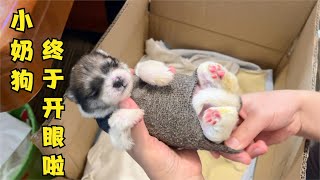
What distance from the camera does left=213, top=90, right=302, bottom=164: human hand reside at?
2.04 feet

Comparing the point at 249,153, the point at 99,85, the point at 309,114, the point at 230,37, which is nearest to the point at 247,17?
the point at 230,37

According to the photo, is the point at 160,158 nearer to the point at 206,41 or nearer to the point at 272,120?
the point at 272,120

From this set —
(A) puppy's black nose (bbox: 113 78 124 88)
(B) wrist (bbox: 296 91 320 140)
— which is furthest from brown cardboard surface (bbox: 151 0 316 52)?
(A) puppy's black nose (bbox: 113 78 124 88)

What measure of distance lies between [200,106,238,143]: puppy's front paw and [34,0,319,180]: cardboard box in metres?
0.23

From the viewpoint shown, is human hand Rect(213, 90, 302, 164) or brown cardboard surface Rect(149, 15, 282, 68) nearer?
human hand Rect(213, 90, 302, 164)

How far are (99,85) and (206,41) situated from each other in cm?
62

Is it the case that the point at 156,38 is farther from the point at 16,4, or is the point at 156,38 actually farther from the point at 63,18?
the point at 16,4

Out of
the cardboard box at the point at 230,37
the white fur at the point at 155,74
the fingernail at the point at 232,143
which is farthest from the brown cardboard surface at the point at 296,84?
the white fur at the point at 155,74

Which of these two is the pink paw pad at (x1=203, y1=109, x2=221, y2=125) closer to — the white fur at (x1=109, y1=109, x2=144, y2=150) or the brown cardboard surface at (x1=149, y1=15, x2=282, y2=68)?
the white fur at (x1=109, y1=109, x2=144, y2=150)

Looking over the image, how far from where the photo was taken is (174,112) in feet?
1.98

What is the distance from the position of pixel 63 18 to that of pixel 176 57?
354mm

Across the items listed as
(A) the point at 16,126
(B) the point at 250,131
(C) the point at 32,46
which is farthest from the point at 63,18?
(B) the point at 250,131

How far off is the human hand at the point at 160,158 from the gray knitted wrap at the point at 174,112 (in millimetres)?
28

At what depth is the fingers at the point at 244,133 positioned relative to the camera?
61 centimetres
